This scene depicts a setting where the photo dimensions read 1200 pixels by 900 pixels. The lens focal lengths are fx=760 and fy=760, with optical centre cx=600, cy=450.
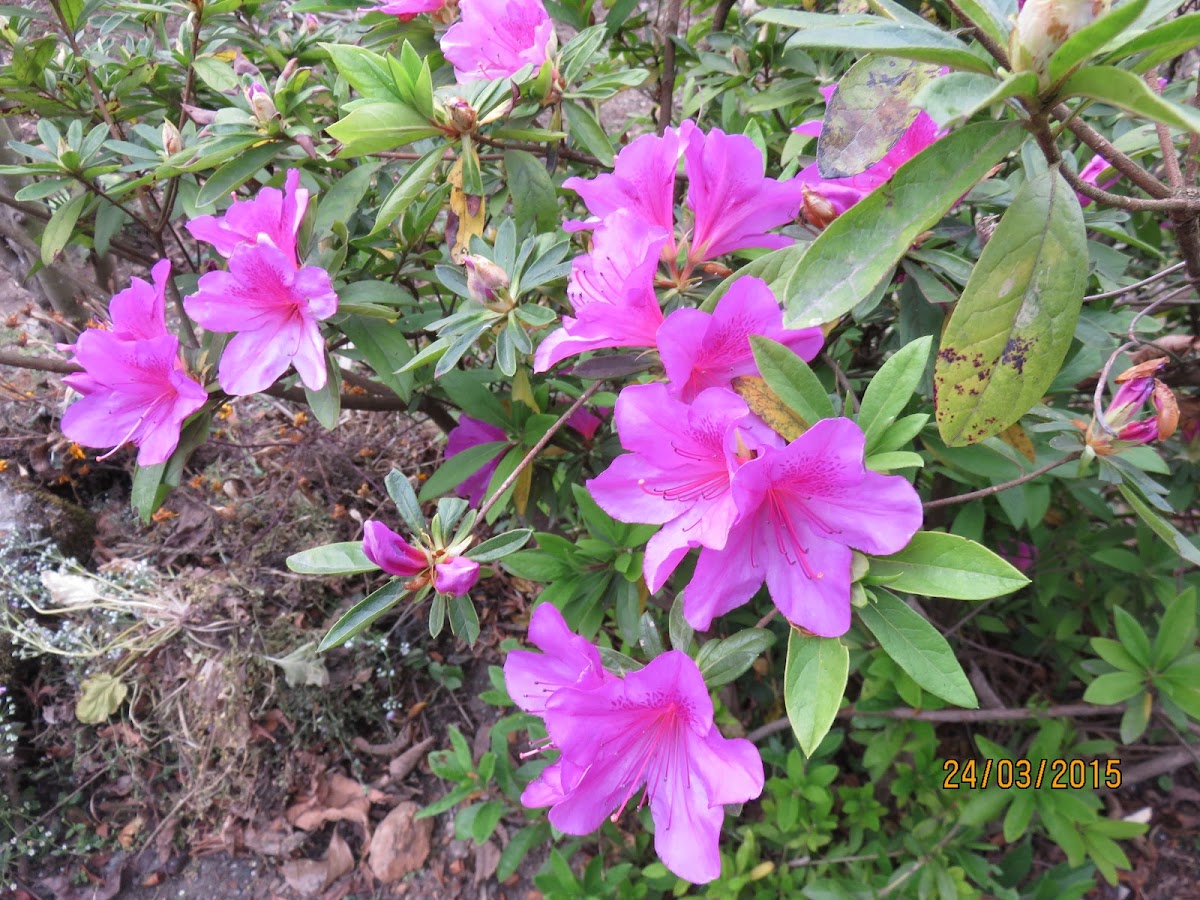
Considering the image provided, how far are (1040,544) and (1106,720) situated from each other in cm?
58

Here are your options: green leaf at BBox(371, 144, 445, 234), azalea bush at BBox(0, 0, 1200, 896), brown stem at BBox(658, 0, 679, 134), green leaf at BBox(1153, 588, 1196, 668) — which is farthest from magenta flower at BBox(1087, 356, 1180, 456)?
brown stem at BBox(658, 0, 679, 134)

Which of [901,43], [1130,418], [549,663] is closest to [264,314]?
[549,663]

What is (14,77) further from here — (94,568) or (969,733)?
(969,733)

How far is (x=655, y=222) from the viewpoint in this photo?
924 millimetres

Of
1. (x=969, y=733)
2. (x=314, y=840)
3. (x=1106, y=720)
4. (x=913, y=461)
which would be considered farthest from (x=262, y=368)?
(x=1106, y=720)

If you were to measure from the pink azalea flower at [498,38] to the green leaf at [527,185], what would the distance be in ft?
0.40

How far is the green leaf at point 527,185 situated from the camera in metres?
1.17

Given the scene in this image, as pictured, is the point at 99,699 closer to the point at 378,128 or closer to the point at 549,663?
the point at 549,663

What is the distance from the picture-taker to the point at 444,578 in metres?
0.83

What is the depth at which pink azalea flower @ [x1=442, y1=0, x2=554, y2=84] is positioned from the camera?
1069 millimetres

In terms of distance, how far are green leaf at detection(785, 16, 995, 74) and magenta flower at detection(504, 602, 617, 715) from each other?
630mm

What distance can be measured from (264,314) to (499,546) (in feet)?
1.55

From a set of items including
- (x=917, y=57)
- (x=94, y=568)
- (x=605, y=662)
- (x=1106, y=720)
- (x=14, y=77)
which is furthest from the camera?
(x=94, y=568)

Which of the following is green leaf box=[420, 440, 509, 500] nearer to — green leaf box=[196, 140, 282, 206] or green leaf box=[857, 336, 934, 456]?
green leaf box=[196, 140, 282, 206]
